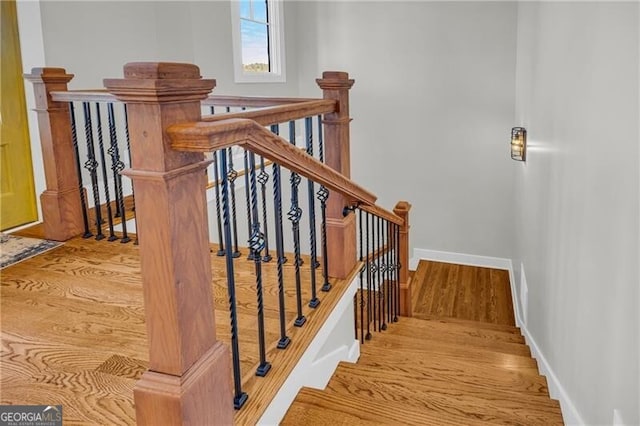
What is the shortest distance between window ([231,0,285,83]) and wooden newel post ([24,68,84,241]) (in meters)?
2.65

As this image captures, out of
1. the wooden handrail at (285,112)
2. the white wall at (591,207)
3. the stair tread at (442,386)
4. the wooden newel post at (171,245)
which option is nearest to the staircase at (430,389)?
the stair tread at (442,386)

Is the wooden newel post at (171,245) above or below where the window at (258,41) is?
below

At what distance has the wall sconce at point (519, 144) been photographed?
4791 millimetres

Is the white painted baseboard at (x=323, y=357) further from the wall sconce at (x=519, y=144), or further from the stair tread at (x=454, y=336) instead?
the wall sconce at (x=519, y=144)

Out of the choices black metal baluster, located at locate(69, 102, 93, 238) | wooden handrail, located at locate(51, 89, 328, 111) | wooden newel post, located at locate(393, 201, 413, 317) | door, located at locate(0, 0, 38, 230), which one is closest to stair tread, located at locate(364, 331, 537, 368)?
wooden newel post, located at locate(393, 201, 413, 317)

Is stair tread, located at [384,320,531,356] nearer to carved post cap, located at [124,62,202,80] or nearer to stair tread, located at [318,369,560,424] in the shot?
stair tread, located at [318,369,560,424]

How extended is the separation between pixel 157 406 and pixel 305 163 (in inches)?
35.1

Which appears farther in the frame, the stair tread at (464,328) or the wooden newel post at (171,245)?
the stair tread at (464,328)

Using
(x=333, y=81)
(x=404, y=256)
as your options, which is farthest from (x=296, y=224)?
(x=404, y=256)

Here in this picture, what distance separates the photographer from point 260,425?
67.6 inches

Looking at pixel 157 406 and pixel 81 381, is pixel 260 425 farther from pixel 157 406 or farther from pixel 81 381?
pixel 81 381

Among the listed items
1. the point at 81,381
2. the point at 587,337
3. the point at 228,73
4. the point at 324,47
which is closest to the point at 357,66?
the point at 324,47

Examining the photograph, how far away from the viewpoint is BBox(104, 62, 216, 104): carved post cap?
1202 millimetres

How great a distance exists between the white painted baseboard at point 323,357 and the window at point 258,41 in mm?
3520
